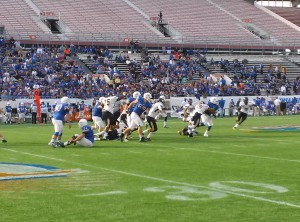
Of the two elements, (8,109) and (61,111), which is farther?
(8,109)

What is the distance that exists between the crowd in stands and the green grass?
20415 millimetres

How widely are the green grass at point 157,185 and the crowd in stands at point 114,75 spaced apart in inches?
804

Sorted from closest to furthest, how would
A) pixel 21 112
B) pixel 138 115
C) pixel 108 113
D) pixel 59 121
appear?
pixel 59 121
pixel 138 115
pixel 108 113
pixel 21 112

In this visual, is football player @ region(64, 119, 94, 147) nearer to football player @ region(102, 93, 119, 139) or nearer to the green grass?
the green grass

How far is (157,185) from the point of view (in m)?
9.37

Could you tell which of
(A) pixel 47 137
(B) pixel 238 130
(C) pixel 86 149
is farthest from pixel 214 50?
(C) pixel 86 149

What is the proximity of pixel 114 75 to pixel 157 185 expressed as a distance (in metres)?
30.6

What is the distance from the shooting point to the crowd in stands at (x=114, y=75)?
1428 inches

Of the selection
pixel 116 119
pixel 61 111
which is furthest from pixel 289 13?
pixel 61 111

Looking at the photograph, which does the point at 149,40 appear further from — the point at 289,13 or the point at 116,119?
the point at 116,119

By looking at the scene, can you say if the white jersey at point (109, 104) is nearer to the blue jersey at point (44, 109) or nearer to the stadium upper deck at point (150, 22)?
the blue jersey at point (44, 109)

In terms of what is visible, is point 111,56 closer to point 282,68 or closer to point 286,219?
point 282,68

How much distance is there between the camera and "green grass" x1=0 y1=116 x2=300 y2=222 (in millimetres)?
7281

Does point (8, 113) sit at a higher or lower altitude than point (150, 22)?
lower
